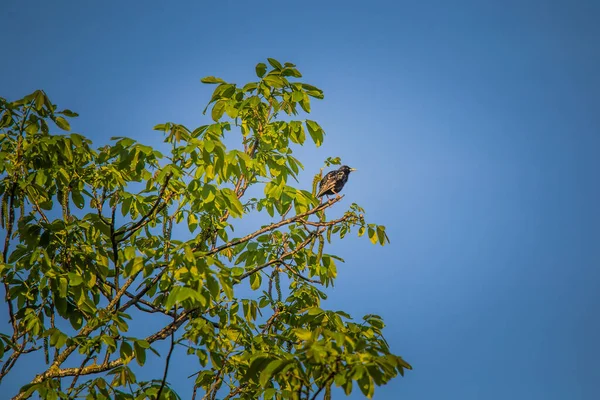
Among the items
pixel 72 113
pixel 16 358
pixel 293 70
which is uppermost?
pixel 293 70

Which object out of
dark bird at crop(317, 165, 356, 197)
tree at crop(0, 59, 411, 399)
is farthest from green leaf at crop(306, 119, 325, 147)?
dark bird at crop(317, 165, 356, 197)

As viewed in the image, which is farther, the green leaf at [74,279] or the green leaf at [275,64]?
the green leaf at [275,64]

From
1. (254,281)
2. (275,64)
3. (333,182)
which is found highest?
(333,182)

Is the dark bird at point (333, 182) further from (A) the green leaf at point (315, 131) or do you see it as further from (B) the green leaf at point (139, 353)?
(B) the green leaf at point (139, 353)

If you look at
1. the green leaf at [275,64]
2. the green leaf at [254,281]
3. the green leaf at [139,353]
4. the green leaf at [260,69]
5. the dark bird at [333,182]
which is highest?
the dark bird at [333,182]

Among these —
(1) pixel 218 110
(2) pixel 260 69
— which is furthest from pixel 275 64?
(1) pixel 218 110

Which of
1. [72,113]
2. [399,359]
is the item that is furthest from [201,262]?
[72,113]

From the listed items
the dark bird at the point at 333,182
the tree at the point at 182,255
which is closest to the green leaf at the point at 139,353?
the tree at the point at 182,255

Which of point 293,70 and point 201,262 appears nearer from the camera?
point 201,262

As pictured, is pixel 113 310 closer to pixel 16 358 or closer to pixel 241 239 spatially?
pixel 16 358

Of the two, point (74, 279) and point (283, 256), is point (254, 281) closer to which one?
point (283, 256)

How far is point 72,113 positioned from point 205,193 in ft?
7.50

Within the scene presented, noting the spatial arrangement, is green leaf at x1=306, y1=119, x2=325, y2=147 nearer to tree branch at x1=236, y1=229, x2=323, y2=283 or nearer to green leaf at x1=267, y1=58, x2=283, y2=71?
green leaf at x1=267, y1=58, x2=283, y2=71

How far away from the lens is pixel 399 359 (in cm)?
495
